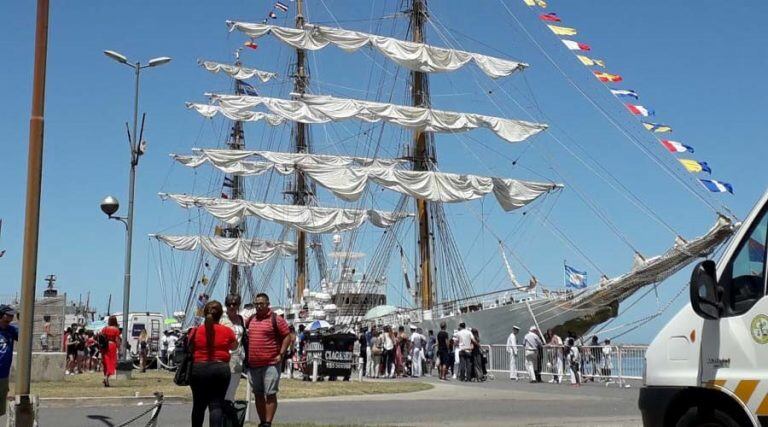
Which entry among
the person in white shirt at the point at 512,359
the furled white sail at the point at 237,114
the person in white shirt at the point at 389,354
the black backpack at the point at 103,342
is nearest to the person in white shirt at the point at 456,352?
the person in white shirt at the point at 512,359

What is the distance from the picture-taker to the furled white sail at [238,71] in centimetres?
7062

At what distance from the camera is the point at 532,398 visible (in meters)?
18.6

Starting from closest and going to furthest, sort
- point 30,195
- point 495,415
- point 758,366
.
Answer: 1. point 758,366
2. point 30,195
3. point 495,415

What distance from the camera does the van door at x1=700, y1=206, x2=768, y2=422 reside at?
7.13 meters

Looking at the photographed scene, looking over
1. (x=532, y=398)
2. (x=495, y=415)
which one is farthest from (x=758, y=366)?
(x=532, y=398)

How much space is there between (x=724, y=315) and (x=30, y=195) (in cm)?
595

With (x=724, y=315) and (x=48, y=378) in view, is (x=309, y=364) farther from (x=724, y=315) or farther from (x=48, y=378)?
(x=724, y=315)

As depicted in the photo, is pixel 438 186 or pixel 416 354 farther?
pixel 438 186

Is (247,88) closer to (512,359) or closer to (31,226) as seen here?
(512,359)

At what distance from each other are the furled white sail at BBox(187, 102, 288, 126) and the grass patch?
39846mm

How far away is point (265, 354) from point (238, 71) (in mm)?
63057

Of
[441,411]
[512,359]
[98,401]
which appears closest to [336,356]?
[512,359]

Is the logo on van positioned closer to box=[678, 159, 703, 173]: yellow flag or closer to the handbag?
the handbag

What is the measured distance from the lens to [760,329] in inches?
281
